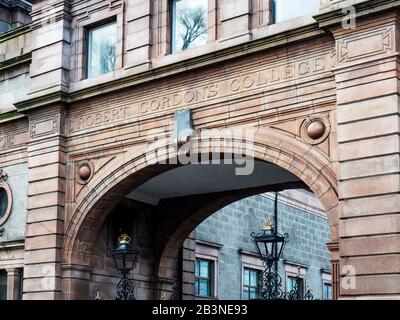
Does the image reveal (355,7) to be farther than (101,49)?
No

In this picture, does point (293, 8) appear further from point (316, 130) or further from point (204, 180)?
point (204, 180)

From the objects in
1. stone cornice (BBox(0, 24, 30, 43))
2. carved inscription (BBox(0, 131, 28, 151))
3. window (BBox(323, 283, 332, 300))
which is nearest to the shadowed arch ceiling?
carved inscription (BBox(0, 131, 28, 151))

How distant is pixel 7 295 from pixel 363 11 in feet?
35.6

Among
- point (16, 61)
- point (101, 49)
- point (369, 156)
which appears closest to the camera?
point (369, 156)

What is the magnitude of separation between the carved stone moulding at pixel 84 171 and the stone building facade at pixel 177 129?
1.2 inches

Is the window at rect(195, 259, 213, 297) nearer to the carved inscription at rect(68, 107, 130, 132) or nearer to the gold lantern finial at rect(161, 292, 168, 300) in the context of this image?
the gold lantern finial at rect(161, 292, 168, 300)

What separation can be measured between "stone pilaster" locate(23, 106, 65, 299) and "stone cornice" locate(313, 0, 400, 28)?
7020mm

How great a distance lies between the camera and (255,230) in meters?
26.9

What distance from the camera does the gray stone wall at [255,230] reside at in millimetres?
25156

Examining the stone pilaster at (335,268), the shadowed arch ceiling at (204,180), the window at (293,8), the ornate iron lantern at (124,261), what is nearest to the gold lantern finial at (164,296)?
the ornate iron lantern at (124,261)

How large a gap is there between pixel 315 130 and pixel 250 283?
497 inches

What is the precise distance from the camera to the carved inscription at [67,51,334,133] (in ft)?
49.9

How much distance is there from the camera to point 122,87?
58.2 ft

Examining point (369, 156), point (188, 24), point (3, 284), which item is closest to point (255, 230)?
point (3, 284)
